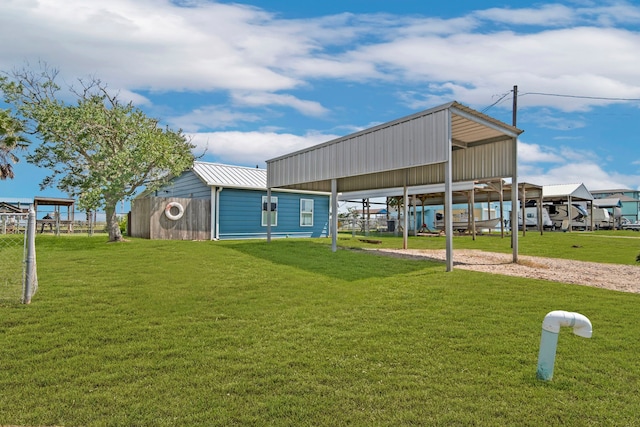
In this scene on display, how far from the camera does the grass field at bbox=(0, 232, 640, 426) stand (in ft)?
9.34

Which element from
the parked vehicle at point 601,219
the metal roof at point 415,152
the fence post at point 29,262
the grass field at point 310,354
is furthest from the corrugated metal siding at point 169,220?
the parked vehicle at point 601,219

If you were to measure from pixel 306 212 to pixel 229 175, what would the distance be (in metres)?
4.73

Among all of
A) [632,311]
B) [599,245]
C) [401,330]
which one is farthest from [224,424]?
[599,245]

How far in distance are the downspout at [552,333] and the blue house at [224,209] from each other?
13438 millimetres

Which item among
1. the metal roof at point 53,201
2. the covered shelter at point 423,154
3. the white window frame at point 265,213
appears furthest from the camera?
the metal roof at point 53,201

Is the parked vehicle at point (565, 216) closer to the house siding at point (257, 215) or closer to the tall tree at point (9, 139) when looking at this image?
the house siding at point (257, 215)

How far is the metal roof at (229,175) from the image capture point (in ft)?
61.8

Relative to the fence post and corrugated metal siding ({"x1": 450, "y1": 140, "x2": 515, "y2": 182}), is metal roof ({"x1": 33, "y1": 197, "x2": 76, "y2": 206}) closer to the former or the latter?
the fence post

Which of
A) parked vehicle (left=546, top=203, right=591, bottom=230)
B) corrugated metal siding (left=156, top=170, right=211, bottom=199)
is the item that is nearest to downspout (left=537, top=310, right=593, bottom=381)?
corrugated metal siding (left=156, top=170, right=211, bottom=199)

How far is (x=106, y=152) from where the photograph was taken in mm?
15711

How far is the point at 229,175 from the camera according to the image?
20.2 meters

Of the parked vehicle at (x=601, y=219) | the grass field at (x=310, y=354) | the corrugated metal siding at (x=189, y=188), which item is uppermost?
the corrugated metal siding at (x=189, y=188)

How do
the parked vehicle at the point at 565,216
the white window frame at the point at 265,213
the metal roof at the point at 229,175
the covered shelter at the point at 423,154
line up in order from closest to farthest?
the covered shelter at the point at 423,154
the metal roof at the point at 229,175
the white window frame at the point at 265,213
the parked vehicle at the point at 565,216

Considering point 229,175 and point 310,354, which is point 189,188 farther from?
point 310,354
